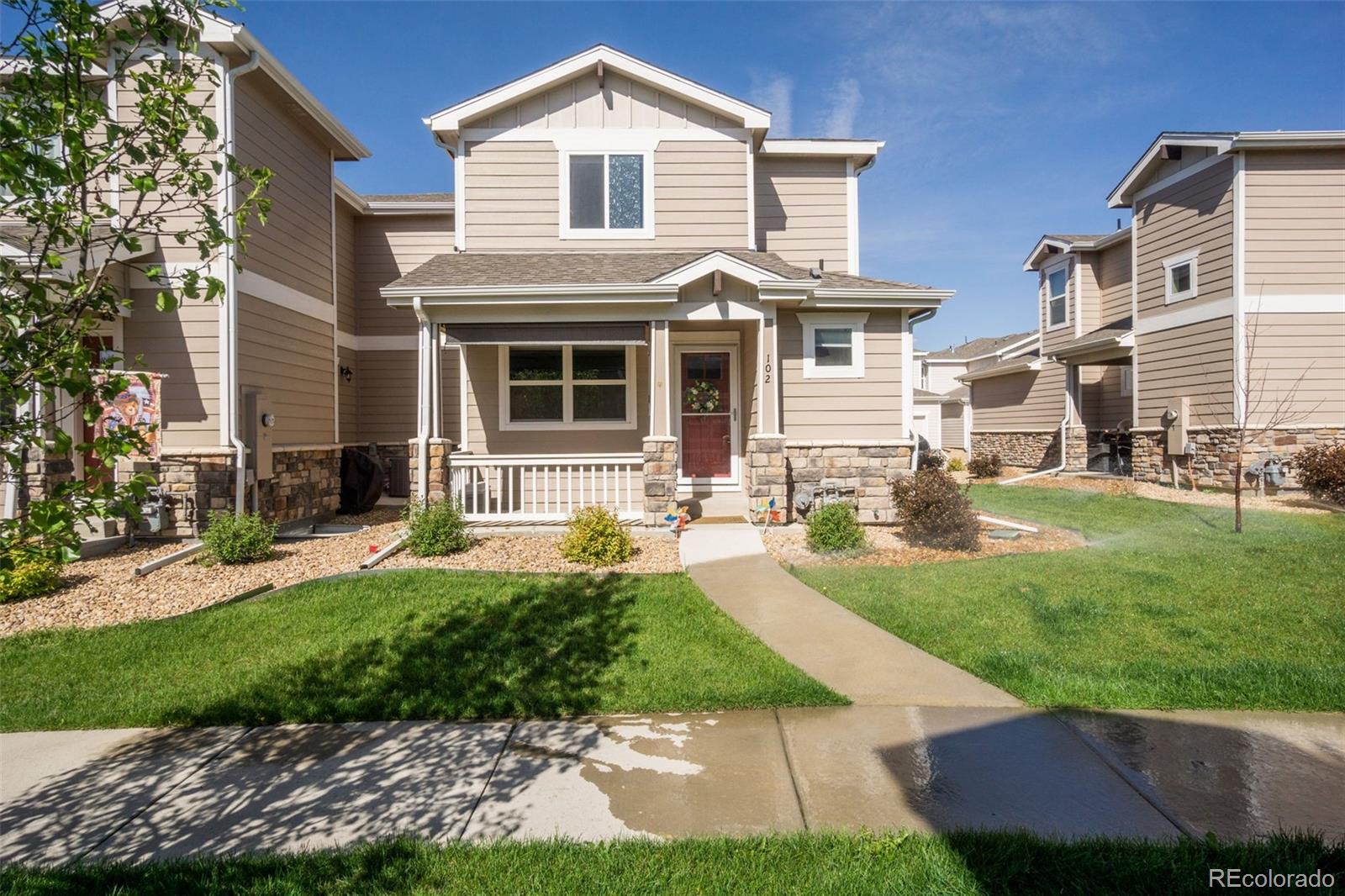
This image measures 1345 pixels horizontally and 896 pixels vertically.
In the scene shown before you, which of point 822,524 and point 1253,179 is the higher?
point 1253,179

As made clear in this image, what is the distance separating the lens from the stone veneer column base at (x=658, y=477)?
8.76 m

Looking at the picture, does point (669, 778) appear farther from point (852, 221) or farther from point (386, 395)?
point (386, 395)

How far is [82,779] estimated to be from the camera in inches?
134

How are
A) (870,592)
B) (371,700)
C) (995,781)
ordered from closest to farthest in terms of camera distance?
1. (995,781)
2. (371,700)
3. (870,592)

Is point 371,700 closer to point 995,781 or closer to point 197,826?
point 197,826

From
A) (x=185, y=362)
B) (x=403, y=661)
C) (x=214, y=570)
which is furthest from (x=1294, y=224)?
(x=185, y=362)

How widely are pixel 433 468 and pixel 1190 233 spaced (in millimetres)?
15232

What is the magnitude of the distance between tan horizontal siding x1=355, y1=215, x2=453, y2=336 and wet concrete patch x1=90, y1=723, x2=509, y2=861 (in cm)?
1084

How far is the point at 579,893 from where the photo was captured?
2.48 meters

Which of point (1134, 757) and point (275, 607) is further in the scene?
point (275, 607)

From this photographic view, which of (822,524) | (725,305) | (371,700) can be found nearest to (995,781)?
(371,700)

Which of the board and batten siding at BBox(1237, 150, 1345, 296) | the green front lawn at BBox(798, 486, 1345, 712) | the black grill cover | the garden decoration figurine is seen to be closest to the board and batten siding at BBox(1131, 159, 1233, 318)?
the board and batten siding at BBox(1237, 150, 1345, 296)

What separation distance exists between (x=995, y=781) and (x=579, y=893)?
2.09 meters

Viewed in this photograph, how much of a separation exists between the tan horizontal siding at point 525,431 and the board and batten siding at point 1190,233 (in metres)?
11.2
